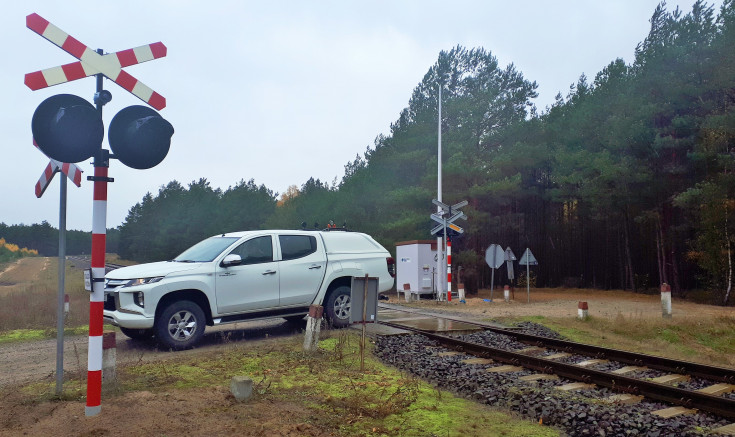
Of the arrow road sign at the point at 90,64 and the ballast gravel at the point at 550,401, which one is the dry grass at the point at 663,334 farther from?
the arrow road sign at the point at 90,64

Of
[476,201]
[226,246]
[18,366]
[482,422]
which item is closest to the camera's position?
[482,422]

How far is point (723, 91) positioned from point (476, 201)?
511 inches

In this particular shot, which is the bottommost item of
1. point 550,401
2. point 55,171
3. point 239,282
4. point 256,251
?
point 550,401

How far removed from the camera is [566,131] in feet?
117

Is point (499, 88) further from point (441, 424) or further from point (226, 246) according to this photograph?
point (441, 424)

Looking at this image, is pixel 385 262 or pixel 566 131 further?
pixel 566 131

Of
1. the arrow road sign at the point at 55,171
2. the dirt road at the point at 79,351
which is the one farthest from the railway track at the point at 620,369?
the arrow road sign at the point at 55,171

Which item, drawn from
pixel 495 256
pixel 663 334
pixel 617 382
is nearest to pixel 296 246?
pixel 617 382

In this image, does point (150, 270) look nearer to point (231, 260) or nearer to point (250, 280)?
point (231, 260)

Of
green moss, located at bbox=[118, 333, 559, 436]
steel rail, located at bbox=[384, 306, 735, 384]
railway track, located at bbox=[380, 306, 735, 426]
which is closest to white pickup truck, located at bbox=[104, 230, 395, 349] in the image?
green moss, located at bbox=[118, 333, 559, 436]

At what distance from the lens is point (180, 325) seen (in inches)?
360

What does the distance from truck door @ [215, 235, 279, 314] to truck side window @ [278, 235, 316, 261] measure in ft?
0.85

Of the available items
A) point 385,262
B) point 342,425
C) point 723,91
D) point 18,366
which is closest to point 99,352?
point 342,425

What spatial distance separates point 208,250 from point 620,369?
701cm
